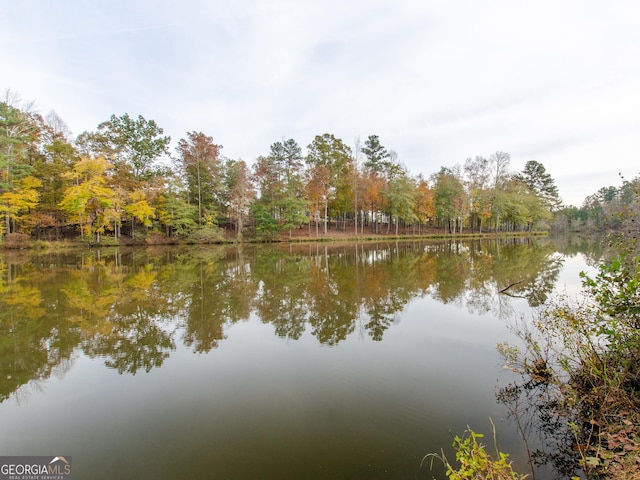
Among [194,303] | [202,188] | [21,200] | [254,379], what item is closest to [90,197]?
[21,200]

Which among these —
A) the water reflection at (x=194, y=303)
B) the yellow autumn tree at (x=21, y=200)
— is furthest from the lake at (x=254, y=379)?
the yellow autumn tree at (x=21, y=200)

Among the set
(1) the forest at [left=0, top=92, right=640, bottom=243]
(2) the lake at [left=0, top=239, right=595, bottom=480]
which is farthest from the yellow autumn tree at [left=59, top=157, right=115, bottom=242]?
(2) the lake at [left=0, top=239, right=595, bottom=480]

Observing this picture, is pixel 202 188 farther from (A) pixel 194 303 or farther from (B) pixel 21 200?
(A) pixel 194 303

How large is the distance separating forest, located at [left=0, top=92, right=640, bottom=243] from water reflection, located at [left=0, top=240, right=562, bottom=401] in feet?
58.4

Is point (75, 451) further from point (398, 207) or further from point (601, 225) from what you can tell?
point (398, 207)

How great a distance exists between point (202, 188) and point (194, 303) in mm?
31247

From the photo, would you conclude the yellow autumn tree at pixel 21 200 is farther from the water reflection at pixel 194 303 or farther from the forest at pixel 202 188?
the water reflection at pixel 194 303

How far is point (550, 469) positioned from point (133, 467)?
367 cm

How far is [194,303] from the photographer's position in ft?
28.9

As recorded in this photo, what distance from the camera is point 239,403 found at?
12.6 feet

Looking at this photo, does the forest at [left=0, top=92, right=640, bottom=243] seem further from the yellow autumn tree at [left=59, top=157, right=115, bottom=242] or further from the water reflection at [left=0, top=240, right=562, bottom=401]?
the water reflection at [left=0, top=240, right=562, bottom=401]

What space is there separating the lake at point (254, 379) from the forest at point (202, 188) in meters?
24.2

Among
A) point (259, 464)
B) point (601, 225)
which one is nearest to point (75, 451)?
point (259, 464)

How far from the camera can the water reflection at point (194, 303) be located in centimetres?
569
